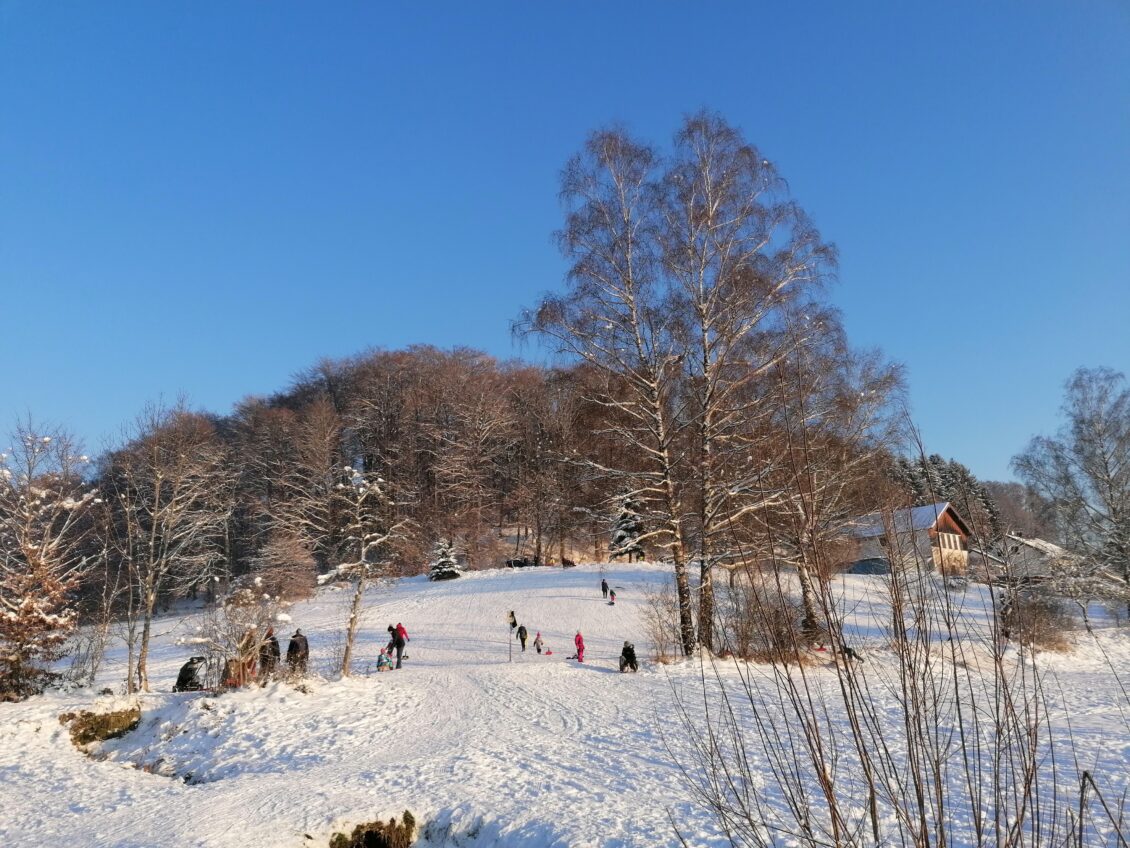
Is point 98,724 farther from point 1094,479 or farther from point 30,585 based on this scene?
point 1094,479

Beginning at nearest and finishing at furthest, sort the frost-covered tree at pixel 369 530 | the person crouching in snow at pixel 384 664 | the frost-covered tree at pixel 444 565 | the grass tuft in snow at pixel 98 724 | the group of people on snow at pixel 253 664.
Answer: the grass tuft in snow at pixel 98 724 < the group of people on snow at pixel 253 664 < the frost-covered tree at pixel 369 530 < the person crouching in snow at pixel 384 664 < the frost-covered tree at pixel 444 565

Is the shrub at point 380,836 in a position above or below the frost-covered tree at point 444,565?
below

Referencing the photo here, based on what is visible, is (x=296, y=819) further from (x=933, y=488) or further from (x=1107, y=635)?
(x=1107, y=635)

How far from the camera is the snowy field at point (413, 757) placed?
5875 millimetres

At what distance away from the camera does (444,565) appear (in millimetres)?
34188

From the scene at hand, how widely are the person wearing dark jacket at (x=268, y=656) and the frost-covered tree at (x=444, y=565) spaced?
2045cm

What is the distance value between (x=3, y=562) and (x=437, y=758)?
1218cm

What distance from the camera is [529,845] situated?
17.7 feet

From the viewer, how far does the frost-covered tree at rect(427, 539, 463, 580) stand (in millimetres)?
33812

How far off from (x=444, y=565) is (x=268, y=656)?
21.5 meters

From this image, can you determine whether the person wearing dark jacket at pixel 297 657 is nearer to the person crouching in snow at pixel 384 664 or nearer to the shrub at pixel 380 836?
the person crouching in snow at pixel 384 664

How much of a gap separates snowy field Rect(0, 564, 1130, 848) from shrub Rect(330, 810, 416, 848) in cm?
12

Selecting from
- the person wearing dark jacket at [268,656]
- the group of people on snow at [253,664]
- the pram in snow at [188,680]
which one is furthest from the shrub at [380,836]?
the pram in snow at [188,680]

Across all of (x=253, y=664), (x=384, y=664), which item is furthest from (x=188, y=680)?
(x=384, y=664)
